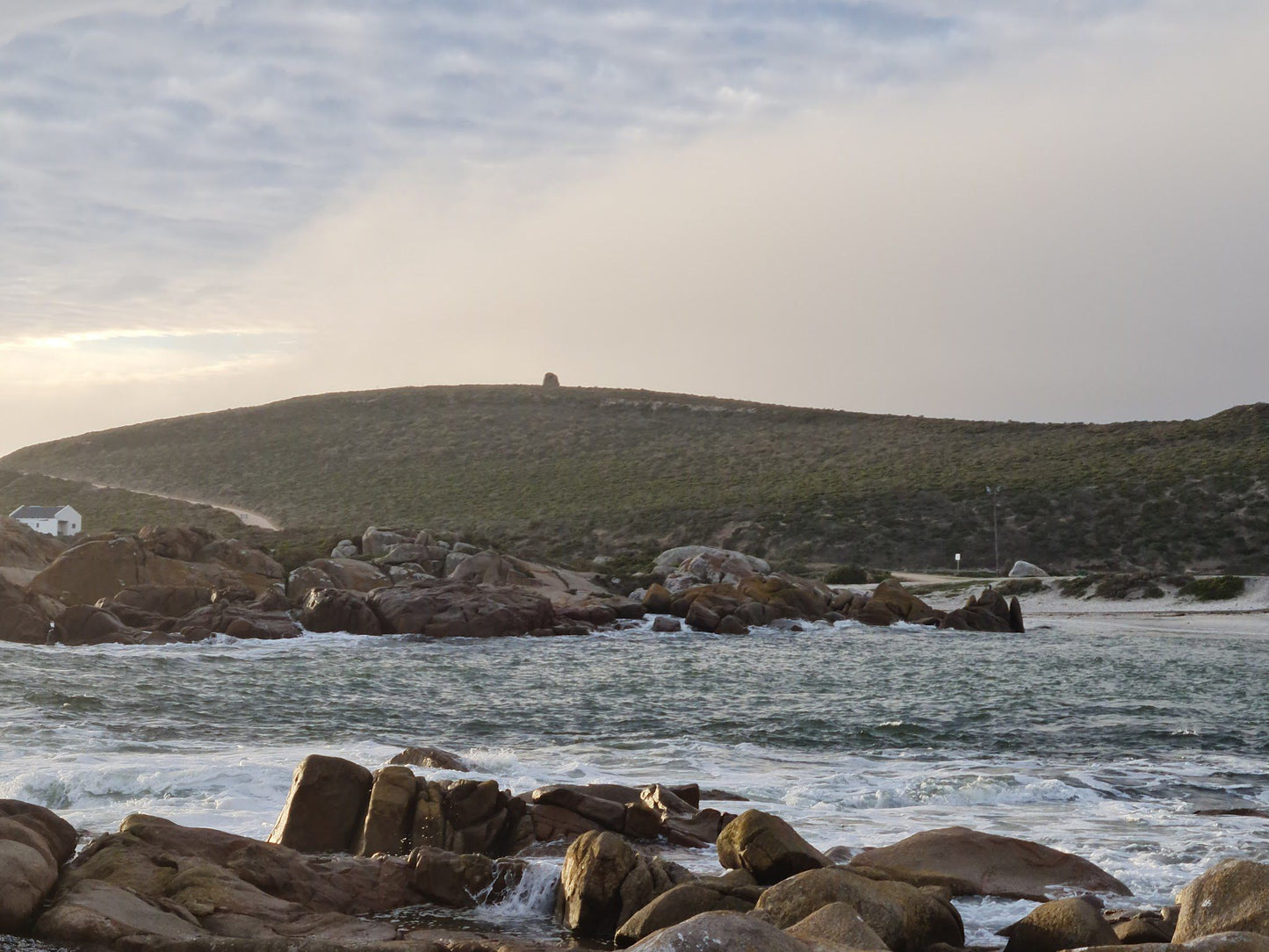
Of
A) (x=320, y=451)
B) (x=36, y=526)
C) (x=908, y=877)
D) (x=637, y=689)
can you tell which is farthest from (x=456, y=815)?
(x=320, y=451)

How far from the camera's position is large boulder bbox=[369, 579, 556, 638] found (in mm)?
38344

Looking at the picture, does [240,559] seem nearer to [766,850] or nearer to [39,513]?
[39,513]

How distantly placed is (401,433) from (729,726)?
99.9 meters

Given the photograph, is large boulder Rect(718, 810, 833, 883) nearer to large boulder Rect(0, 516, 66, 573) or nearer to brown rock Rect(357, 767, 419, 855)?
brown rock Rect(357, 767, 419, 855)

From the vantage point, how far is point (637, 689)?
2416cm

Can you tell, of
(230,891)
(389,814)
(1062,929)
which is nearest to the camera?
(1062,929)

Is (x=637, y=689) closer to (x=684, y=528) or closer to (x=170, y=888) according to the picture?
(x=170, y=888)

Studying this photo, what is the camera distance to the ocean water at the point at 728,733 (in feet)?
38.3

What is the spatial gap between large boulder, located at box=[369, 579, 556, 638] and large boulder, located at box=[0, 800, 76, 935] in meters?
29.2

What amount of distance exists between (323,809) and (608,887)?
313 cm

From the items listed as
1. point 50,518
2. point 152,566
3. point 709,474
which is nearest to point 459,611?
point 152,566

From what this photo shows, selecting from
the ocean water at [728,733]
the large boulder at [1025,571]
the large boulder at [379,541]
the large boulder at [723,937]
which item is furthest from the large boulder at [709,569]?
the large boulder at [723,937]

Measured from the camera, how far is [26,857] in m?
8.03

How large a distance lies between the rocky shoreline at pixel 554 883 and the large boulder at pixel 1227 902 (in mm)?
12
